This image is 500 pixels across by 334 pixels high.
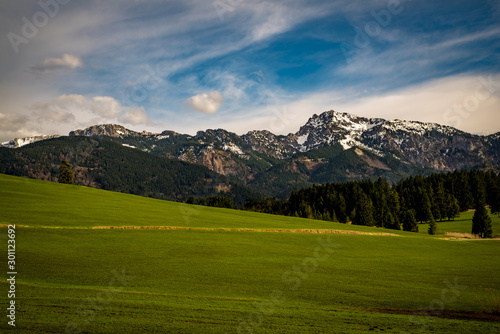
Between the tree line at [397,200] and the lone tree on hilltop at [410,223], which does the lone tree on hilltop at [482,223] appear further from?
the tree line at [397,200]

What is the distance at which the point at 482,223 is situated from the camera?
253ft

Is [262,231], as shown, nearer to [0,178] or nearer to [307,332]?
[307,332]

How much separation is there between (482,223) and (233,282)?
78.2 m

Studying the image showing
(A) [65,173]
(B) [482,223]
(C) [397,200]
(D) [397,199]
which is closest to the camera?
(B) [482,223]

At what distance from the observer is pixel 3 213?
161 feet

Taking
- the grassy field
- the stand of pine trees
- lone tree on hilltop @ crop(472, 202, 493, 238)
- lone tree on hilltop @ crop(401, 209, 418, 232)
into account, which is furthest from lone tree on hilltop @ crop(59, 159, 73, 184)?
lone tree on hilltop @ crop(472, 202, 493, 238)

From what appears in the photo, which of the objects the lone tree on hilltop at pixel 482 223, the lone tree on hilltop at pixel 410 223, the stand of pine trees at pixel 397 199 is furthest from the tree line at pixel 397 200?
the lone tree on hilltop at pixel 482 223

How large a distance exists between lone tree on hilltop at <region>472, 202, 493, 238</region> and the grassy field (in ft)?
86.7

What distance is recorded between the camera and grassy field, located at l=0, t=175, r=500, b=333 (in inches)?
606

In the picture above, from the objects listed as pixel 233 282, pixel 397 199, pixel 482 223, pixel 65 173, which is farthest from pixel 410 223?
pixel 65 173

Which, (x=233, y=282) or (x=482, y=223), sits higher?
(x=482, y=223)

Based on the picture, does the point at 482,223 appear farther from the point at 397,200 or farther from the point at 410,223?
the point at 397,200

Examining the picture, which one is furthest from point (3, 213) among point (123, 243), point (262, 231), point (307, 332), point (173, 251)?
point (307, 332)

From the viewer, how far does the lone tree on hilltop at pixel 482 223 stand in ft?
249
